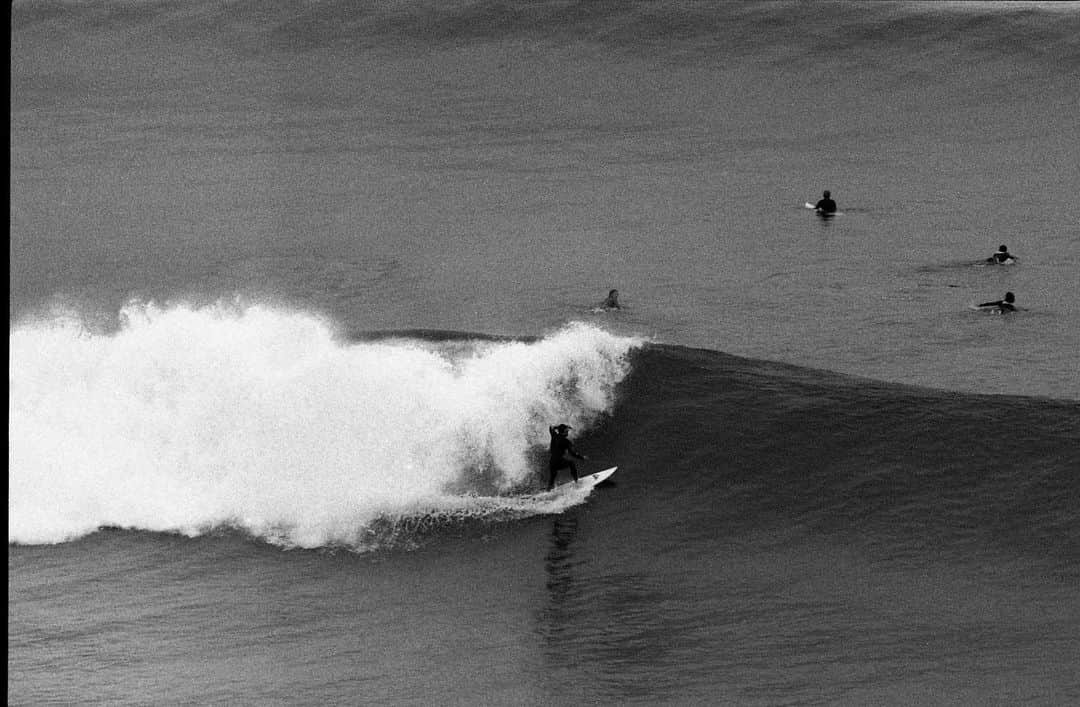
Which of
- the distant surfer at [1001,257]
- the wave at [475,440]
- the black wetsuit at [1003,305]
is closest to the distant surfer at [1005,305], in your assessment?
the black wetsuit at [1003,305]

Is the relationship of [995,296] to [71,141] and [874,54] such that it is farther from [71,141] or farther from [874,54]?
[71,141]

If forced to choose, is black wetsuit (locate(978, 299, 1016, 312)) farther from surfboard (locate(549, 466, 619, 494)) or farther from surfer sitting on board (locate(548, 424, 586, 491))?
surfer sitting on board (locate(548, 424, 586, 491))

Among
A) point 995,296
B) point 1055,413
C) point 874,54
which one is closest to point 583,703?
point 1055,413

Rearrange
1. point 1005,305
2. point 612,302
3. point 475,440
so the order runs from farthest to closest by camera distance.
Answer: point 612,302, point 1005,305, point 475,440

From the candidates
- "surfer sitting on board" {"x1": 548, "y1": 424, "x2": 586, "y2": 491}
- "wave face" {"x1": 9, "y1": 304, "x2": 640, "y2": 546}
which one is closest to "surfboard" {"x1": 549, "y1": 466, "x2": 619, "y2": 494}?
"surfer sitting on board" {"x1": 548, "y1": 424, "x2": 586, "y2": 491}

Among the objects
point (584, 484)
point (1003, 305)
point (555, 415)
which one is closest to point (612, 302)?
point (1003, 305)

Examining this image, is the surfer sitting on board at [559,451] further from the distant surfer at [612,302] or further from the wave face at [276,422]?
the distant surfer at [612,302]

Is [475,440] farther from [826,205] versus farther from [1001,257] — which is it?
[826,205]
